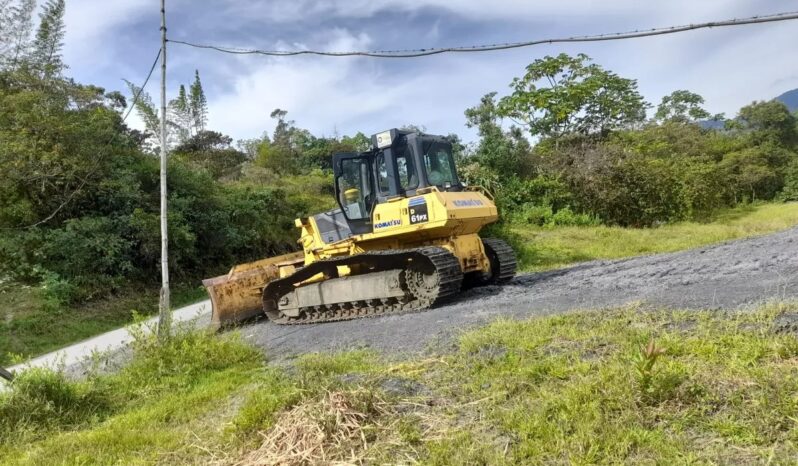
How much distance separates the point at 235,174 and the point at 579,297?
21.8 m

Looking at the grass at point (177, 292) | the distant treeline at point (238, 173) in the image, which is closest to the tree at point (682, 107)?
the distant treeline at point (238, 173)

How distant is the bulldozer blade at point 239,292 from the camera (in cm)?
930

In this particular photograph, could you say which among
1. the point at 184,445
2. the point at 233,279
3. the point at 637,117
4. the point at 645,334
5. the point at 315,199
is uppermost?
the point at 637,117

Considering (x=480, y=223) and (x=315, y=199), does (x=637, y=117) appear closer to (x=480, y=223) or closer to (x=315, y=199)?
(x=315, y=199)

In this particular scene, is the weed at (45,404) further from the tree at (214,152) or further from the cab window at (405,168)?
the tree at (214,152)

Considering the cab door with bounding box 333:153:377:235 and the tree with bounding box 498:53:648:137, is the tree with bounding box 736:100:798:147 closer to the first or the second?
the tree with bounding box 498:53:648:137

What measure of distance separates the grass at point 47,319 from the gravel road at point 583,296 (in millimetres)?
4431

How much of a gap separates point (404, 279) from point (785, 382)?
18.3ft

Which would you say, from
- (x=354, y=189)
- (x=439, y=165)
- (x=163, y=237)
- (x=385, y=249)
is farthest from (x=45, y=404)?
(x=439, y=165)

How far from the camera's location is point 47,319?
10.9 metres

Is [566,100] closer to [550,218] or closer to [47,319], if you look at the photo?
[550,218]

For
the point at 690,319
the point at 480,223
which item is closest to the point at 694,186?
the point at 480,223

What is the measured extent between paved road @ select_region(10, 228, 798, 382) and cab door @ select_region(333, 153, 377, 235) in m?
1.77

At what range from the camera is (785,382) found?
2920 millimetres
